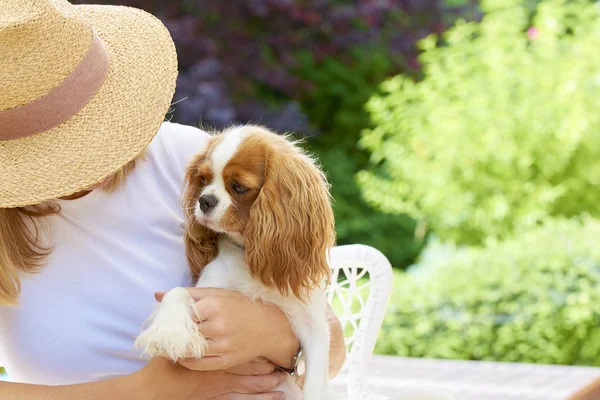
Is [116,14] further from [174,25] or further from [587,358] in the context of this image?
[174,25]

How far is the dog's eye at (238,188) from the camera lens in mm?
2154

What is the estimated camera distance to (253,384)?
218 centimetres

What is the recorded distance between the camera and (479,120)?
6980mm

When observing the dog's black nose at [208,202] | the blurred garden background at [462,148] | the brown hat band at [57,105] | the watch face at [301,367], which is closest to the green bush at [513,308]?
the blurred garden background at [462,148]

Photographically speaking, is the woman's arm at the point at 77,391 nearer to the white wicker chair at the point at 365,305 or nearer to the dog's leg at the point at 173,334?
the dog's leg at the point at 173,334

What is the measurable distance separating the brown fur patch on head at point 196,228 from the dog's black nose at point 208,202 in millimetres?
89

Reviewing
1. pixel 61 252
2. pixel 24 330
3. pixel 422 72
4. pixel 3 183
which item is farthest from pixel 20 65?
pixel 422 72

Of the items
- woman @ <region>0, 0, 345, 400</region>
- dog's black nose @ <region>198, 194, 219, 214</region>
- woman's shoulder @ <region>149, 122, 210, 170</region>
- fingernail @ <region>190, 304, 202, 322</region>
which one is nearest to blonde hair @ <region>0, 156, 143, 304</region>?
woman @ <region>0, 0, 345, 400</region>

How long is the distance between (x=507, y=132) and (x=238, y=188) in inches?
200

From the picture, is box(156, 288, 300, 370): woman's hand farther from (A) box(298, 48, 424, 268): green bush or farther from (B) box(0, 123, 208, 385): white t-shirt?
(A) box(298, 48, 424, 268): green bush

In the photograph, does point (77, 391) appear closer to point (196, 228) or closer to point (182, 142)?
point (196, 228)

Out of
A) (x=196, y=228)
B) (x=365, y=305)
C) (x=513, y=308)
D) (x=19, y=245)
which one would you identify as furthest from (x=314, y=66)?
(x=19, y=245)

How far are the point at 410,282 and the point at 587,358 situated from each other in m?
1.26

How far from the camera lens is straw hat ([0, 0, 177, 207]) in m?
1.92
